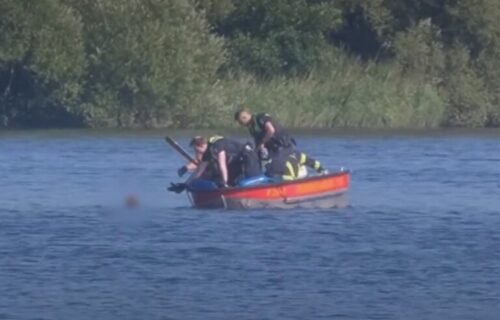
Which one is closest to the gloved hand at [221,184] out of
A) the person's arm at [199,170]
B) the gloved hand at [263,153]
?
the person's arm at [199,170]

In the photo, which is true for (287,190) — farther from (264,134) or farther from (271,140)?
(264,134)

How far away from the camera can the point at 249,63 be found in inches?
2121

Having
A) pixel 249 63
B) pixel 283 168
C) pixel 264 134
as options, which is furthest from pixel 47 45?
pixel 283 168

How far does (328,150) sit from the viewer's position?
141 feet

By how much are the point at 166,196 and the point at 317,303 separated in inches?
477

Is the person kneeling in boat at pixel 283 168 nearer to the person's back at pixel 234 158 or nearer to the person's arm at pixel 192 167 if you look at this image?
the person's back at pixel 234 158

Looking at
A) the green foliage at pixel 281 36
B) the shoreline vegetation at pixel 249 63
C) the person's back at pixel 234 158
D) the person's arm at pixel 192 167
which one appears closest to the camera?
the person's back at pixel 234 158

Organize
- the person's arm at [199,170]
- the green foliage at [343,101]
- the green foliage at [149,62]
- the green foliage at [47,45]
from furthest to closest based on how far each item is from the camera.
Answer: the green foliage at [343,101] → the green foliage at [47,45] → the green foliage at [149,62] → the person's arm at [199,170]

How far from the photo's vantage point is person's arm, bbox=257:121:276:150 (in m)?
28.5

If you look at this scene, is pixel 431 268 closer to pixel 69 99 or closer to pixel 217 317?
pixel 217 317

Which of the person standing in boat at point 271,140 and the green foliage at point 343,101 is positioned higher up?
the person standing in boat at point 271,140

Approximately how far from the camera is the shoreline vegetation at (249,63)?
164 feet

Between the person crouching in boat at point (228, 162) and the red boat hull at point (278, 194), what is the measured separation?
0.23 metres

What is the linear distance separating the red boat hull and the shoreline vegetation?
2129 cm
